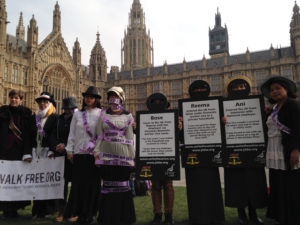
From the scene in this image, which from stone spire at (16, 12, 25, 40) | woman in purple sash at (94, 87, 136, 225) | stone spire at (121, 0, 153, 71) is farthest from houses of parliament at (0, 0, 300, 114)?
woman in purple sash at (94, 87, 136, 225)

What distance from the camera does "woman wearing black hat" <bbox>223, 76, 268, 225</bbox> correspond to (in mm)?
3984

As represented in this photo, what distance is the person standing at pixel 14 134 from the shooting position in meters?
4.67

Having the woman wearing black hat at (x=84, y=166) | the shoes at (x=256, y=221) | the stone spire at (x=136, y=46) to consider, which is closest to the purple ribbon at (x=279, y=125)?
the shoes at (x=256, y=221)

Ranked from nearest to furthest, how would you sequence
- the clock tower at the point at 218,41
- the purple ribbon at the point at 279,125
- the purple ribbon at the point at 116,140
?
the purple ribbon at the point at 279,125 → the purple ribbon at the point at 116,140 → the clock tower at the point at 218,41

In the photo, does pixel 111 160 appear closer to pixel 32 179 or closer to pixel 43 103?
pixel 32 179

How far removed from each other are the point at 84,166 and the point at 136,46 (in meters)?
62.5

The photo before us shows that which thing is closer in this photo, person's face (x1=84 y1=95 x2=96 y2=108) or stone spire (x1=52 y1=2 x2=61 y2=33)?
person's face (x1=84 y1=95 x2=96 y2=108)

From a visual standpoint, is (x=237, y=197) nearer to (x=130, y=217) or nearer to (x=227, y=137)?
(x=227, y=137)

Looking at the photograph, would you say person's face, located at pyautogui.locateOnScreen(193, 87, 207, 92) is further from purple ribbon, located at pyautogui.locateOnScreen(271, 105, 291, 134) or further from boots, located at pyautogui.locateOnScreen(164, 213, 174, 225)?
boots, located at pyautogui.locateOnScreen(164, 213, 174, 225)

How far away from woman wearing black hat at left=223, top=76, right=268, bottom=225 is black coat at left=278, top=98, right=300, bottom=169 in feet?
2.25

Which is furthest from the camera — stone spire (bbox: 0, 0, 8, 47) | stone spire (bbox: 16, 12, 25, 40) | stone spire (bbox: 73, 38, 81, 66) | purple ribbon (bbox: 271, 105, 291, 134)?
stone spire (bbox: 16, 12, 25, 40)

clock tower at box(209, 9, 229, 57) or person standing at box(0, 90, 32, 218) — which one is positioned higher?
clock tower at box(209, 9, 229, 57)

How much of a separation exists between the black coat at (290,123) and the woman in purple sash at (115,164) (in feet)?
7.11

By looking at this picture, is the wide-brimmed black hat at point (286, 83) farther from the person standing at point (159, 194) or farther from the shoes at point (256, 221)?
the shoes at point (256, 221)
